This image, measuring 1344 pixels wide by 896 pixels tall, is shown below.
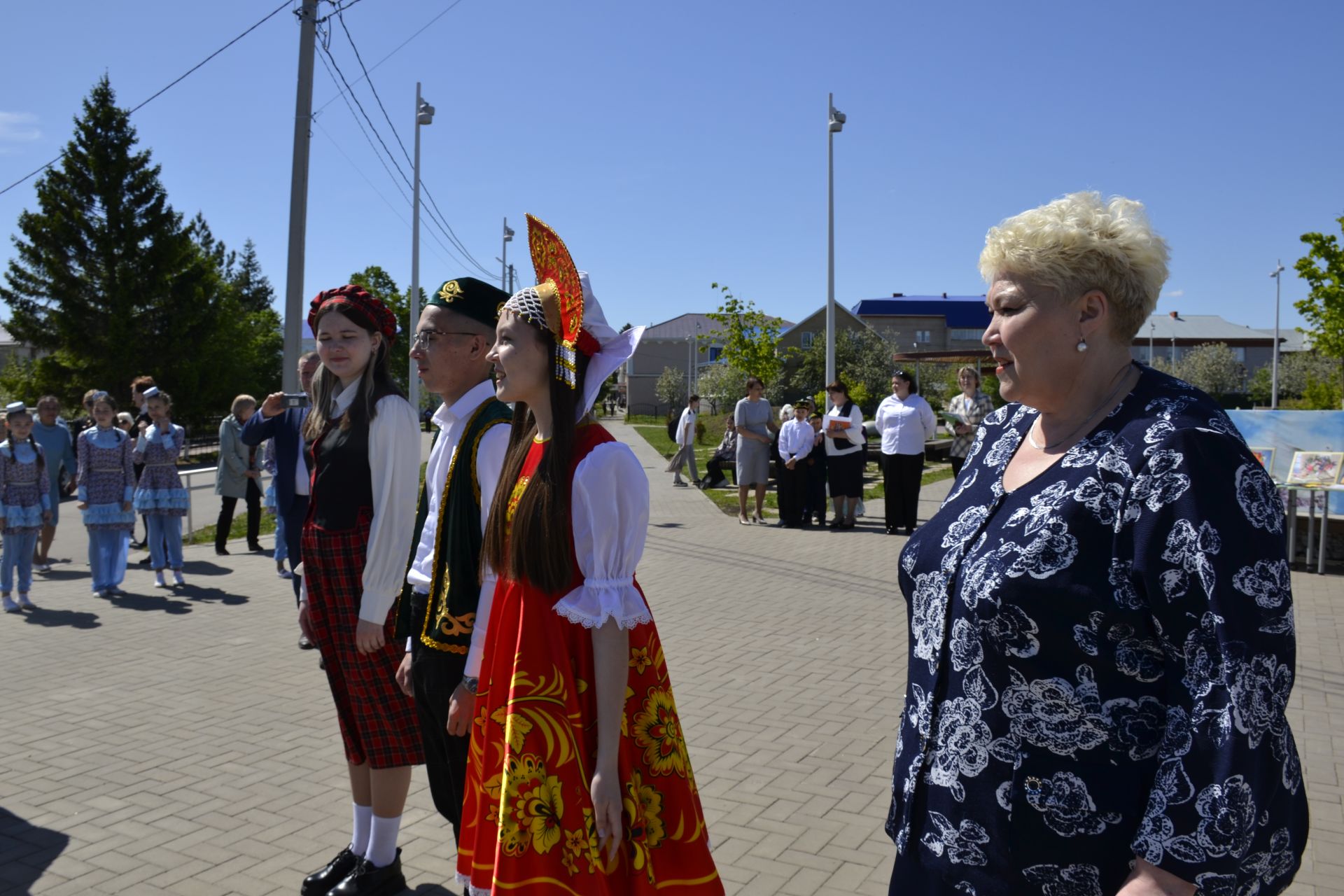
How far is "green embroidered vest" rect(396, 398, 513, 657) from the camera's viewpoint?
3010 mm

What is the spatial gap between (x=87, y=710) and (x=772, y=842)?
4308 millimetres

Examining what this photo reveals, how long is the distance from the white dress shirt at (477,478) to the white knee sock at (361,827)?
Result: 902mm

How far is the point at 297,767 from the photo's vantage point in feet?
16.7

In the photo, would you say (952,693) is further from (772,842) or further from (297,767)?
(297,767)

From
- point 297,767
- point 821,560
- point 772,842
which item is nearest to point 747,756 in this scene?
point 772,842

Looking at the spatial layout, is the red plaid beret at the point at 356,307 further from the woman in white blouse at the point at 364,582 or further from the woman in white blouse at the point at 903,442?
the woman in white blouse at the point at 903,442

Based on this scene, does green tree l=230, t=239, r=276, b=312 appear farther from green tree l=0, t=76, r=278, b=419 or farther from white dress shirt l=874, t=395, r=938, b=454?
white dress shirt l=874, t=395, r=938, b=454

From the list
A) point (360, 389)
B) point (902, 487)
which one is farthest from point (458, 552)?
point (902, 487)

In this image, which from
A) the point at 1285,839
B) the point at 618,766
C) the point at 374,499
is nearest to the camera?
the point at 1285,839

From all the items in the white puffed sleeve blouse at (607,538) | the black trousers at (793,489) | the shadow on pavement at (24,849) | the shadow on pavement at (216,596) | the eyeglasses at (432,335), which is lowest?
the shadow on pavement at (216,596)

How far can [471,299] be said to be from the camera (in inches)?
135

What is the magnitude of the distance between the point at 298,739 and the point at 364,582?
249cm

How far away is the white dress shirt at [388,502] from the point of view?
3516 millimetres

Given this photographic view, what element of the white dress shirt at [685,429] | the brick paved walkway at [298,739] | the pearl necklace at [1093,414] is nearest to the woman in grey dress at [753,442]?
the white dress shirt at [685,429]
